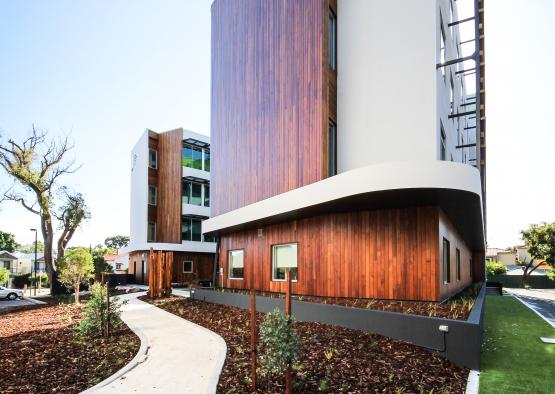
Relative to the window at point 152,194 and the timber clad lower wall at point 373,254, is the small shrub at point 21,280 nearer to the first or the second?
the window at point 152,194

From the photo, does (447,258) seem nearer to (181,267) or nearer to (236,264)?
(236,264)

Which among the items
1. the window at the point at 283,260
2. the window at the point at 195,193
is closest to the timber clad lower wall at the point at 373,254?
the window at the point at 283,260

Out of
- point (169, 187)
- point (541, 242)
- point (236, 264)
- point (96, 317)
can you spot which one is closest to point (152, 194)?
point (169, 187)

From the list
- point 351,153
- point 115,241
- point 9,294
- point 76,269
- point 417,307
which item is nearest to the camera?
point 417,307

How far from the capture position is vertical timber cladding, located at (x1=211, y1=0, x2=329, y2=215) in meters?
12.5

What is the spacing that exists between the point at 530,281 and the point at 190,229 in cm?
3522

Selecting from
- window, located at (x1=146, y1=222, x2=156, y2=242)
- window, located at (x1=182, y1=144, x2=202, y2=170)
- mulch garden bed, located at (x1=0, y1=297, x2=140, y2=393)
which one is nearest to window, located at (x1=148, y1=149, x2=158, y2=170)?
window, located at (x1=182, y1=144, x2=202, y2=170)

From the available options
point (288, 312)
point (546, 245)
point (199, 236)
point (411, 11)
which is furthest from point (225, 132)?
point (546, 245)

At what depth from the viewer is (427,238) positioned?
33.4 ft

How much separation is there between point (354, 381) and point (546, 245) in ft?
132

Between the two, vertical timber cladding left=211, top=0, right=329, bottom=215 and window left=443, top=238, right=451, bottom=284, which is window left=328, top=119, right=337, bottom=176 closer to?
vertical timber cladding left=211, top=0, right=329, bottom=215

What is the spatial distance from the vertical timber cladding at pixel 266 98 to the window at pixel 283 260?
209 cm

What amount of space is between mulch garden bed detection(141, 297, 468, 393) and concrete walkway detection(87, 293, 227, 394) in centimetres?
27

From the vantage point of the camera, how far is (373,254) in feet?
36.0
